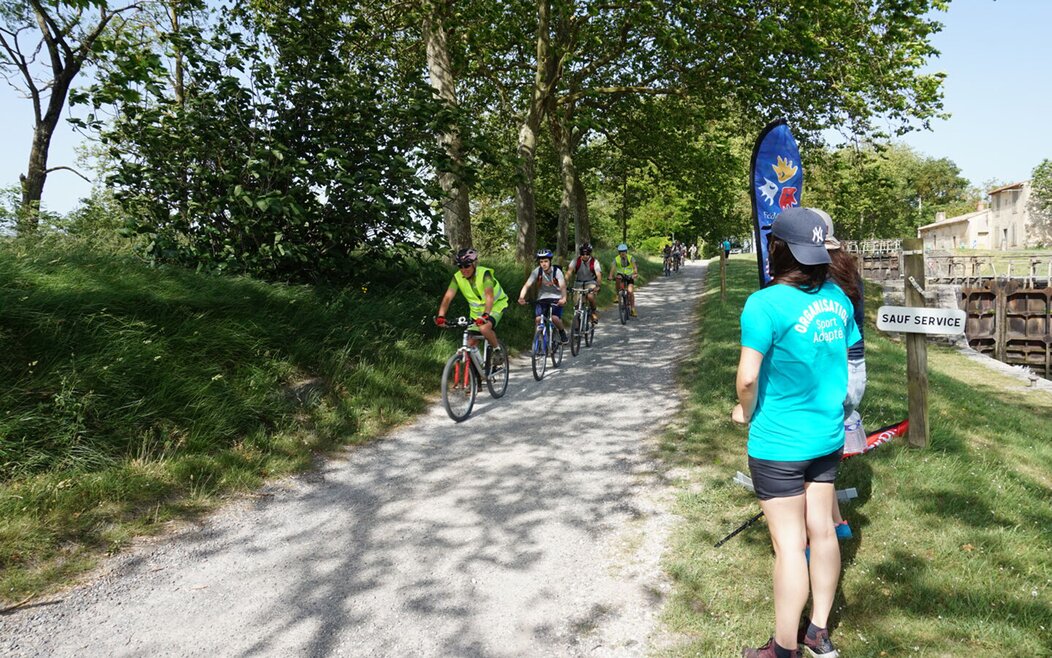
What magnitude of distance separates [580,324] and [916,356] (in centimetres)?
721

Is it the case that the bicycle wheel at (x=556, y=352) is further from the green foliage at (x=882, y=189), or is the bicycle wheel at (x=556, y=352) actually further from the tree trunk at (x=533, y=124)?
the green foliage at (x=882, y=189)

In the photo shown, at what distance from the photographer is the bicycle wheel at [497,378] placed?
324 inches

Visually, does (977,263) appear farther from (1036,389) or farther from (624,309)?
(624,309)

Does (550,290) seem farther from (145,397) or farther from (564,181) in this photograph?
(564,181)

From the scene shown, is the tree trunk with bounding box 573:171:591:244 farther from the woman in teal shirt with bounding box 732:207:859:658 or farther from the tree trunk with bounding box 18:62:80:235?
the woman in teal shirt with bounding box 732:207:859:658

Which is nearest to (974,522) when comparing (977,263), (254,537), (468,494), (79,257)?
(468,494)

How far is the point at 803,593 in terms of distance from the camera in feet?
8.48

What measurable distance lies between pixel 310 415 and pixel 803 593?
5.26m

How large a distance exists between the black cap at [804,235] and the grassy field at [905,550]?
1.82m

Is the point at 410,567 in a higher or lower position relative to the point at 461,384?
lower

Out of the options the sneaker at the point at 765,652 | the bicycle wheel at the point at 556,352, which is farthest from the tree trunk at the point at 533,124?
the sneaker at the point at 765,652

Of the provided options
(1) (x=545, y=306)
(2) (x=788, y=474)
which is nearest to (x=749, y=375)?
(2) (x=788, y=474)

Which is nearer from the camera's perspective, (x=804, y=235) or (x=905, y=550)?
(x=804, y=235)

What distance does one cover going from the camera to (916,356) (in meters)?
4.79
